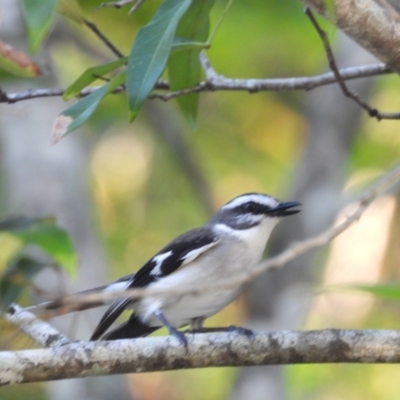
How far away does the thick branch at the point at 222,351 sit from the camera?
2449 millimetres

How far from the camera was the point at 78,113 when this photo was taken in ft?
8.12

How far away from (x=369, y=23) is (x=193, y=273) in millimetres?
1586

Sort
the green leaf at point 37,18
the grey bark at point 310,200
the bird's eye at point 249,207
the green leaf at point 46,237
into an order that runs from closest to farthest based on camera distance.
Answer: the green leaf at point 37,18
the green leaf at point 46,237
the bird's eye at point 249,207
the grey bark at point 310,200

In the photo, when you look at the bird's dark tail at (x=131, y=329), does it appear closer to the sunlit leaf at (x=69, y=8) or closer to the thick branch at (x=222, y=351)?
the thick branch at (x=222, y=351)

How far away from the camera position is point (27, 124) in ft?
17.2

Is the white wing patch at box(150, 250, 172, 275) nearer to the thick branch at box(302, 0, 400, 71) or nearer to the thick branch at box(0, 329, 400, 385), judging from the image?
the thick branch at box(0, 329, 400, 385)

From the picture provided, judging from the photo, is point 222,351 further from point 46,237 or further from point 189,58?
point 189,58

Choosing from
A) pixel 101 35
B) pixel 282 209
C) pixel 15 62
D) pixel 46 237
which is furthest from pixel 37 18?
pixel 282 209

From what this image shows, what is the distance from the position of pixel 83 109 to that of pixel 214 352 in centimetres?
94

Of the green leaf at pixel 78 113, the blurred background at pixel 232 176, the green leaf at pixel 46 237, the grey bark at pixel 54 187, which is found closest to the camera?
the green leaf at pixel 78 113

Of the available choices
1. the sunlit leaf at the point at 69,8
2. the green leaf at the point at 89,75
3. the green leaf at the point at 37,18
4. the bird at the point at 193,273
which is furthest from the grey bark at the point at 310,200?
the green leaf at the point at 37,18

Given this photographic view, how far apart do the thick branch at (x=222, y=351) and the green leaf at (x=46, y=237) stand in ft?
1.94

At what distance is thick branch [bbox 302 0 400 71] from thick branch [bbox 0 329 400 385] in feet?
3.20

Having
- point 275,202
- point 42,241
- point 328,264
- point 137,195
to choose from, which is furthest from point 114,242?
point 42,241
